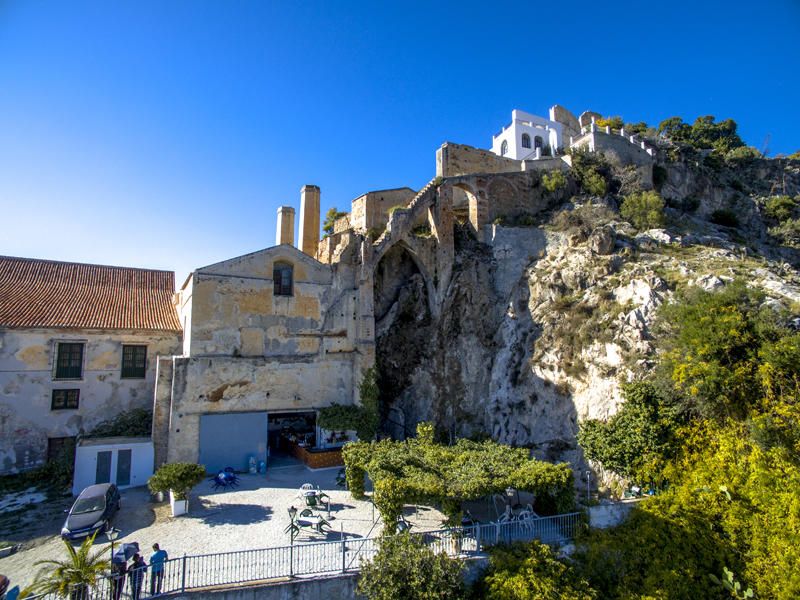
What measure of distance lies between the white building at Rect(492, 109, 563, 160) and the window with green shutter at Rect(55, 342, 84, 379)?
34292 mm

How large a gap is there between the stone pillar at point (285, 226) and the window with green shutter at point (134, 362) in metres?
9.37

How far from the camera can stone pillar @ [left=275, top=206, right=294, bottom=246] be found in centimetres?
2752

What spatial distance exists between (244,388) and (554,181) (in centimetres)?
2197

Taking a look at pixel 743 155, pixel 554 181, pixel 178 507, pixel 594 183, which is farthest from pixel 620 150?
pixel 178 507

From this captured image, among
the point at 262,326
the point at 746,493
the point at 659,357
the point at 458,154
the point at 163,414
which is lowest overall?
the point at 746,493

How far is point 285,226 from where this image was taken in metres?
27.8

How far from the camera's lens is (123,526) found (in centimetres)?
1429

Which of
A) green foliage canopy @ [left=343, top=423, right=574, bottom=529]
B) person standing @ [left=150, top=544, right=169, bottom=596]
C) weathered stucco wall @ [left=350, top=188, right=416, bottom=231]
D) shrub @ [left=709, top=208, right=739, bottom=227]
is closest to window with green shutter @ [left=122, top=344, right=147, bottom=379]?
green foliage canopy @ [left=343, top=423, right=574, bottom=529]

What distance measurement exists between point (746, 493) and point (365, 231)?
21.5m

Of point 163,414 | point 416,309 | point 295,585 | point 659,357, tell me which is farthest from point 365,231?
point 295,585

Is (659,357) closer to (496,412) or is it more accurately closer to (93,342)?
(496,412)

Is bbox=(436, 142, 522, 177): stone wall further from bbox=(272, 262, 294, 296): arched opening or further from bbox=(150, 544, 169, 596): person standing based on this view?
bbox=(150, 544, 169, 596): person standing

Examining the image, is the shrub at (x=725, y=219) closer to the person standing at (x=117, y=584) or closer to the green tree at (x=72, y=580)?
the person standing at (x=117, y=584)

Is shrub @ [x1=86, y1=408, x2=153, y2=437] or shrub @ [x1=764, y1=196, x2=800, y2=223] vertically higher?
shrub @ [x1=764, y1=196, x2=800, y2=223]
